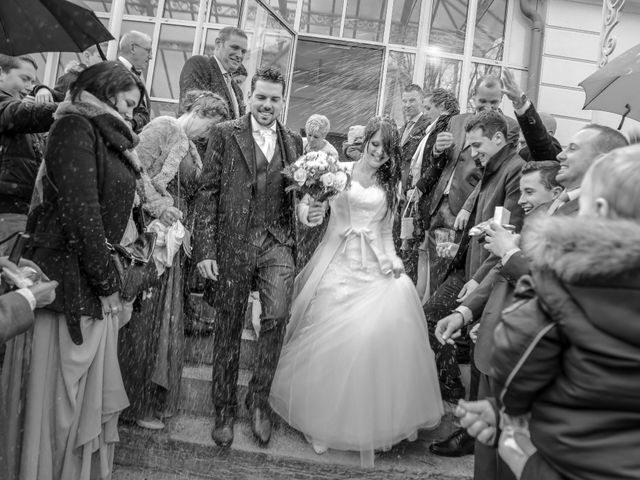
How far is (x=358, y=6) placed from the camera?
11414mm

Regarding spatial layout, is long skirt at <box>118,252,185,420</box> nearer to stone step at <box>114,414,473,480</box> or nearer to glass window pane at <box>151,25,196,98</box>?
stone step at <box>114,414,473,480</box>

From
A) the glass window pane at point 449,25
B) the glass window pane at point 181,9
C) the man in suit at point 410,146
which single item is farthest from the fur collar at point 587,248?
the glass window pane at point 181,9

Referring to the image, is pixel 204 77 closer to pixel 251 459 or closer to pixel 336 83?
pixel 251 459

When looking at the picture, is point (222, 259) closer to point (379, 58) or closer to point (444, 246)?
point (444, 246)

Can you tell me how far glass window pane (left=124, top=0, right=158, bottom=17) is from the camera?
11047mm

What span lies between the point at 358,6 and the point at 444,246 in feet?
27.1

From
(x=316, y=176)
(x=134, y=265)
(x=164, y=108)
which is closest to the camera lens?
(x=134, y=265)

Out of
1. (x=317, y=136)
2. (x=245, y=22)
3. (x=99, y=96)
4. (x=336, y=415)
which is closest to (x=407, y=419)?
(x=336, y=415)

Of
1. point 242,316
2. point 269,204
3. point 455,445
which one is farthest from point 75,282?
point 455,445

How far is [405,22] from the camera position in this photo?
447 inches

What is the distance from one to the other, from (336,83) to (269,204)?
10.9m

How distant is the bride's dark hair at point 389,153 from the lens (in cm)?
454

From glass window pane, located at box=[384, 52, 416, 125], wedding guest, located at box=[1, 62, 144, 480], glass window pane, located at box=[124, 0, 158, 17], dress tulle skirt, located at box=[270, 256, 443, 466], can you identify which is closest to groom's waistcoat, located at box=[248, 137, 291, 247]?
dress tulle skirt, located at box=[270, 256, 443, 466]

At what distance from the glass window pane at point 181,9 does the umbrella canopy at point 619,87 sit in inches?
347
